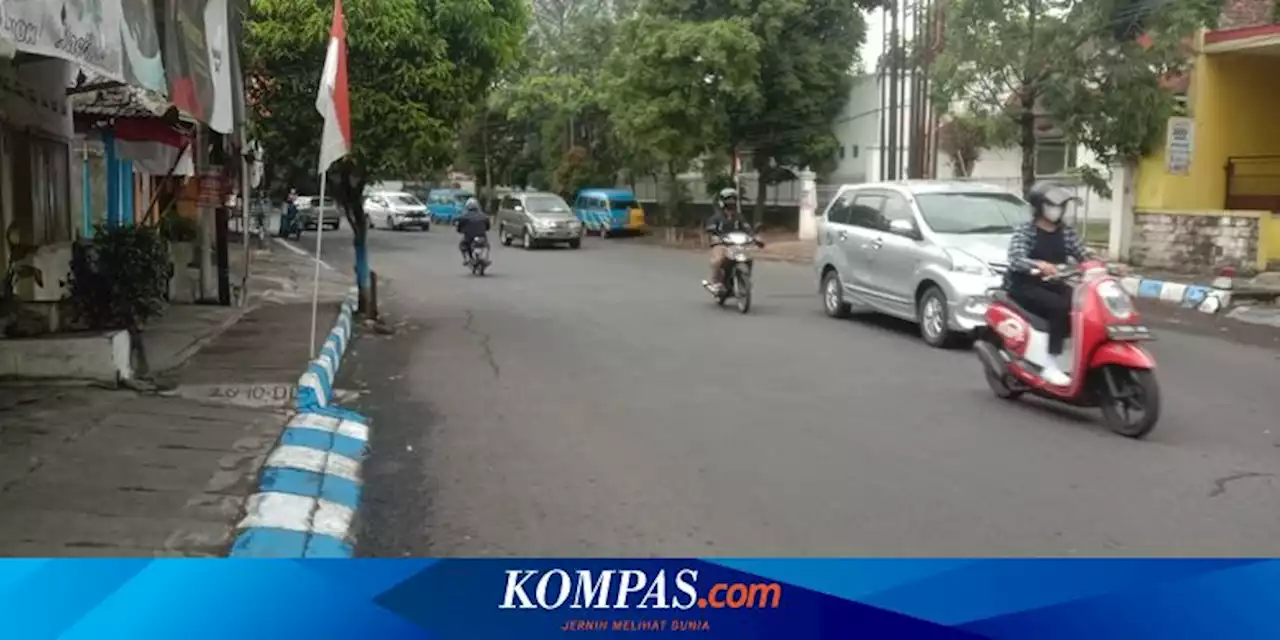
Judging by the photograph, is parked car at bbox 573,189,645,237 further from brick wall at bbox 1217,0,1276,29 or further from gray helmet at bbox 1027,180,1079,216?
gray helmet at bbox 1027,180,1079,216

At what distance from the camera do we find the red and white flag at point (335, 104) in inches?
420

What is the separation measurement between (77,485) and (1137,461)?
5939 mm

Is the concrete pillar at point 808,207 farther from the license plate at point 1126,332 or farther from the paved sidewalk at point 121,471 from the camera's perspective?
the paved sidewalk at point 121,471

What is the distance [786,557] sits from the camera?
17.1 ft

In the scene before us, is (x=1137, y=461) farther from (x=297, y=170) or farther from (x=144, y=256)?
(x=297, y=170)

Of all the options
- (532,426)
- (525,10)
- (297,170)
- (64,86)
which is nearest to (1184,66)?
(525,10)

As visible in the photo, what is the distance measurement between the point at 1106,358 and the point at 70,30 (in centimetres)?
631

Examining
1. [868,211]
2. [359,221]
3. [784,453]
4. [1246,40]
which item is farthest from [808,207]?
[784,453]

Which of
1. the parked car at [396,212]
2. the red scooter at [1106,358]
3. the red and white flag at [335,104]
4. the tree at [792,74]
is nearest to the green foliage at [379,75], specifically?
the red and white flag at [335,104]

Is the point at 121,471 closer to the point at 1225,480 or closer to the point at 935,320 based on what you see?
the point at 1225,480

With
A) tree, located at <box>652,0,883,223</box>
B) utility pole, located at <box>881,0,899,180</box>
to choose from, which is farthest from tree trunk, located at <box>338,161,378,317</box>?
tree, located at <box>652,0,883,223</box>

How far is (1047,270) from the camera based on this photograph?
26.8 feet

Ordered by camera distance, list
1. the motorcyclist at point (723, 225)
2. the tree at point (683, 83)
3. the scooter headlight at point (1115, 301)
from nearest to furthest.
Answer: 1. the scooter headlight at point (1115, 301)
2. the motorcyclist at point (723, 225)
3. the tree at point (683, 83)

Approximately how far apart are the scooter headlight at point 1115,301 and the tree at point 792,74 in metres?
26.9
